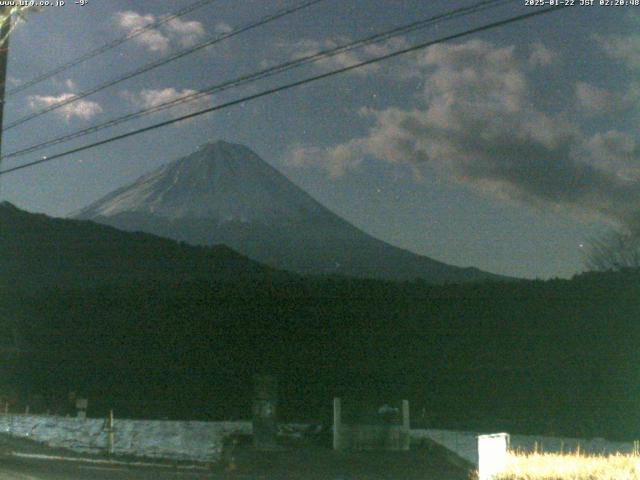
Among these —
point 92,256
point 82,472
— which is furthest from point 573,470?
point 92,256

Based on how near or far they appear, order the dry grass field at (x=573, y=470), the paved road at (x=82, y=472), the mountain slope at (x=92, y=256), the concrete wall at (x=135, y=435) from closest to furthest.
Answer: the dry grass field at (x=573, y=470) → the paved road at (x=82, y=472) → the concrete wall at (x=135, y=435) → the mountain slope at (x=92, y=256)

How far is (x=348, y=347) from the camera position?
33.6 meters

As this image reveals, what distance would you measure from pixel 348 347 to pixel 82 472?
18841mm

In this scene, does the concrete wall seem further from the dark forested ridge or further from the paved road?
the dark forested ridge

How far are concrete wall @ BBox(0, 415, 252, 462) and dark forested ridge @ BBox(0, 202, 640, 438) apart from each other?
4.98 metres

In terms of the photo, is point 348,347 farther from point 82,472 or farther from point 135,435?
point 82,472

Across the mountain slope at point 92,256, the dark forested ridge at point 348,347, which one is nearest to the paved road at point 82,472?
the dark forested ridge at point 348,347

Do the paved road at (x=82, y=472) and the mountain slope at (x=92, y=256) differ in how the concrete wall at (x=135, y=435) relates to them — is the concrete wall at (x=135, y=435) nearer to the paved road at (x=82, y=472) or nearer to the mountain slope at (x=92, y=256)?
the paved road at (x=82, y=472)

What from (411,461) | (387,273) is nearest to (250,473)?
(411,461)

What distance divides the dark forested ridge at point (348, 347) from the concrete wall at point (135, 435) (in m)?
4.98

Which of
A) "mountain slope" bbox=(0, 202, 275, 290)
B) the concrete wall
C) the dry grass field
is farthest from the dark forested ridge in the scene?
"mountain slope" bbox=(0, 202, 275, 290)

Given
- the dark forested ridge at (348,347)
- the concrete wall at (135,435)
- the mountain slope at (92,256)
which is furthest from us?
the mountain slope at (92,256)

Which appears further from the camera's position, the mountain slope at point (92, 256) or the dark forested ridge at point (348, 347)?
the mountain slope at point (92, 256)

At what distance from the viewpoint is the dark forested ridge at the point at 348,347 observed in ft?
92.2
